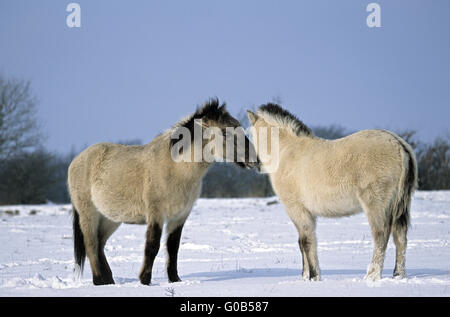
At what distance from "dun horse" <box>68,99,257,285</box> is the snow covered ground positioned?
57cm

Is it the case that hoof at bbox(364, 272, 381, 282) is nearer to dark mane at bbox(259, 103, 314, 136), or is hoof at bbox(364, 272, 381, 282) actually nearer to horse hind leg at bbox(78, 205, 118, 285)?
dark mane at bbox(259, 103, 314, 136)

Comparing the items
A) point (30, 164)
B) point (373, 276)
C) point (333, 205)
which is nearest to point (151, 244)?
Answer: point (333, 205)

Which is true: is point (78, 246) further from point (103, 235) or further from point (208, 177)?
point (208, 177)

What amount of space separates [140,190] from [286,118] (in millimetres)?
2439

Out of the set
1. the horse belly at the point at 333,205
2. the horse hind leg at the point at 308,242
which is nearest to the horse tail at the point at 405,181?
the horse belly at the point at 333,205

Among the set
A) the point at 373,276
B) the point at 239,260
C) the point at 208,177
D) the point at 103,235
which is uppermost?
the point at 373,276

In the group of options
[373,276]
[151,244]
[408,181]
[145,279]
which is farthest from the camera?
[151,244]

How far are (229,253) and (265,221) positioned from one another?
785cm

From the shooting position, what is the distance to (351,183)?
5.98 metres

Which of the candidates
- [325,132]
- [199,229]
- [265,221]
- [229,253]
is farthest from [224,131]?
[325,132]

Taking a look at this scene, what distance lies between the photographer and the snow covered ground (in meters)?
4.99

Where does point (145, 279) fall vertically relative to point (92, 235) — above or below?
below
